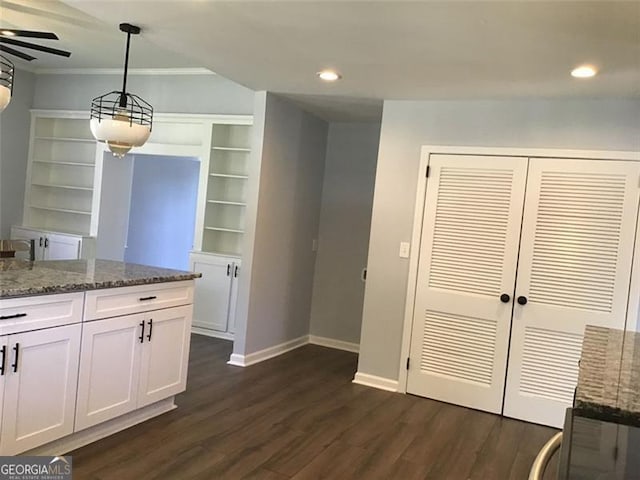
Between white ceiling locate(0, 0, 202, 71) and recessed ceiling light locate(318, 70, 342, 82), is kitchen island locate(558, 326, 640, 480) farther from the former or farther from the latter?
white ceiling locate(0, 0, 202, 71)

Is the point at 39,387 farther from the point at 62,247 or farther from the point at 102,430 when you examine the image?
the point at 62,247

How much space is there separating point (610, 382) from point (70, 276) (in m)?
2.55

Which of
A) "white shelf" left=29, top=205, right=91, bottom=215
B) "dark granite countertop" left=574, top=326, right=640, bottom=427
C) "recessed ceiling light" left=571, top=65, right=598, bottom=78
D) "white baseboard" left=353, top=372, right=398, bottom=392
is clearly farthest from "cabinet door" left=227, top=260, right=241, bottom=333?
"dark granite countertop" left=574, top=326, right=640, bottom=427

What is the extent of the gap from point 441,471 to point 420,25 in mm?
2373

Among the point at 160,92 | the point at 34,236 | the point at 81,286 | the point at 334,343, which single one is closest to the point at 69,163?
the point at 34,236

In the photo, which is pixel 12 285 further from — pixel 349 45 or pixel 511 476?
pixel 511 476

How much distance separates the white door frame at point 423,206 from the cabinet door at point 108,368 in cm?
209

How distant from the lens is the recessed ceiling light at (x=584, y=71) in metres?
3.06

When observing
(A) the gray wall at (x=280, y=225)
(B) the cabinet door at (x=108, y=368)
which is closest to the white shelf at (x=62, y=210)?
(A) the gray wall at (x=280, y=225)

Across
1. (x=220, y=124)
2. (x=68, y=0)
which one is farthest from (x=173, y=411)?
(x=220, y=124)

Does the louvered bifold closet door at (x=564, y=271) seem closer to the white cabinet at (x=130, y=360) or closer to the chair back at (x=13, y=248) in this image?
the white cabinet at (x=130, y=360)

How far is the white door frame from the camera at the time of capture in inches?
144

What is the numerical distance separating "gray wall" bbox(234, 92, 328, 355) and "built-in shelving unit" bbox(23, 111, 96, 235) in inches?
107

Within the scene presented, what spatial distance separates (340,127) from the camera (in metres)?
5.67
